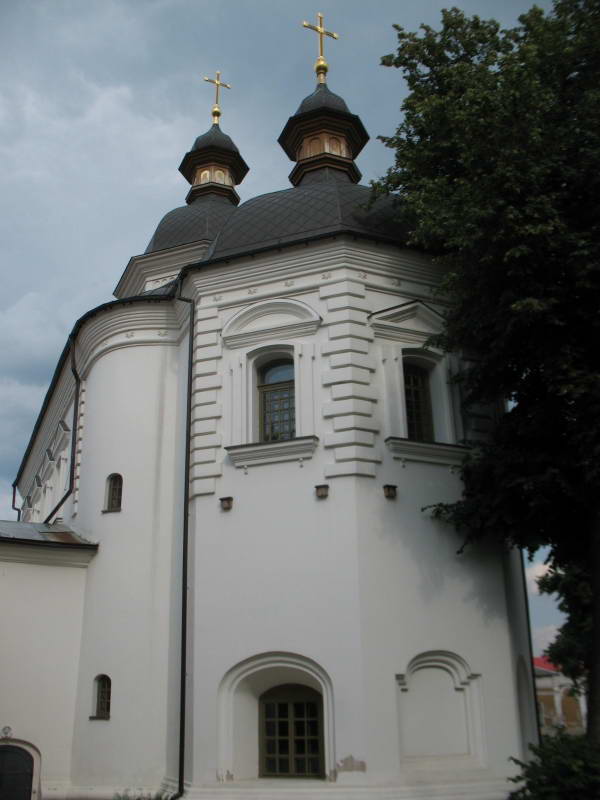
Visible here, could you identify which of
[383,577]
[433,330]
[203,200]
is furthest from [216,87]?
[383,577]

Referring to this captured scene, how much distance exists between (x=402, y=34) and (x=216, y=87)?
14155 millimetres

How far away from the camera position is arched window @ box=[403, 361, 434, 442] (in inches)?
584

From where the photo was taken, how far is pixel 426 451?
14.0 m

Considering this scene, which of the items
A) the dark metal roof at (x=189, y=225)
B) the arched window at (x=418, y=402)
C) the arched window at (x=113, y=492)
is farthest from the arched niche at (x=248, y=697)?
the dark metal roof at (x=189, y=225)

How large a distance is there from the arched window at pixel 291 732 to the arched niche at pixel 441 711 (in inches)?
56.2

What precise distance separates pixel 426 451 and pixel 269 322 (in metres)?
3.70

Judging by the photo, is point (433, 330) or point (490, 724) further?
point (433, 330)

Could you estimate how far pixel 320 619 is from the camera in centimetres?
1284

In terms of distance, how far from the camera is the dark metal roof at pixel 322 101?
21297 millimetres

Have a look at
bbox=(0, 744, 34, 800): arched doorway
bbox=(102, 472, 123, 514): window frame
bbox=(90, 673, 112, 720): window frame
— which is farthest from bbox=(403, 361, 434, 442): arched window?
bbox=(0, 744, 34, 800): arched doorway

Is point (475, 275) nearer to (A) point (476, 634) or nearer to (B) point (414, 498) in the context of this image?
(B) point (414, 498)

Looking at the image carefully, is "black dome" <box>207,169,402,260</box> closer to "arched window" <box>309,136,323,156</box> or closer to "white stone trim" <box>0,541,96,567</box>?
"arched window" <box>309,136,323,156</box>

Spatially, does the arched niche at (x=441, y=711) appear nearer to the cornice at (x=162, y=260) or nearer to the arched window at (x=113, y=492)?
the arched window at (x=113, y=492)

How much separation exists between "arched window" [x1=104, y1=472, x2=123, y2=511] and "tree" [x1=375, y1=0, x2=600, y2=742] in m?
6.55
